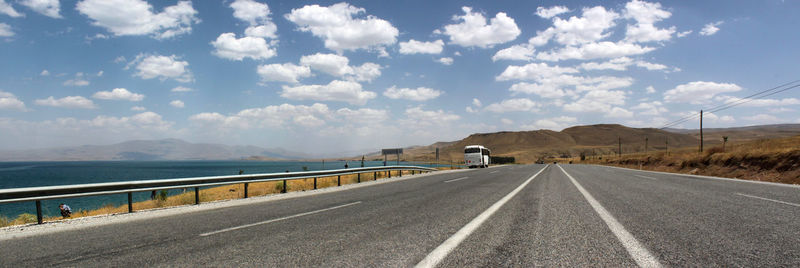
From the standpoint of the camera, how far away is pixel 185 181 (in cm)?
1070

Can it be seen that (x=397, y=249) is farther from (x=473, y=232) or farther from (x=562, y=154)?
(x=562, y=154)

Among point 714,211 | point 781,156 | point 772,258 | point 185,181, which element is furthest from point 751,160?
point 185,181

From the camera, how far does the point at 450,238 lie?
4945 mm

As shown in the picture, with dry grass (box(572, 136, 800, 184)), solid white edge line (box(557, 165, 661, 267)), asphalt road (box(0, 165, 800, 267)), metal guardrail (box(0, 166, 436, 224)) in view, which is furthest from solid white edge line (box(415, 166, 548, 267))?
dry grass (box(572, 136, 800, 184))

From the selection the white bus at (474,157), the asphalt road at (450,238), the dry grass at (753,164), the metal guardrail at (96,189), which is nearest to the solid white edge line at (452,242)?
the asphalt road at (450,238)

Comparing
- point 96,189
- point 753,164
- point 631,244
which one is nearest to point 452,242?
point 631,244

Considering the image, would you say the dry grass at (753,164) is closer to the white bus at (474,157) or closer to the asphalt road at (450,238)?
the asphalt road at (450,238)

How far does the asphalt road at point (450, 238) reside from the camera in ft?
13.2

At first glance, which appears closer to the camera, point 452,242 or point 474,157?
point 452,242

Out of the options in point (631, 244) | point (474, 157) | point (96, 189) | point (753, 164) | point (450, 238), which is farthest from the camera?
point (474, 157)

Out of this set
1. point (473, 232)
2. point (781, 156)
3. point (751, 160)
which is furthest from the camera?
point (751, 160)

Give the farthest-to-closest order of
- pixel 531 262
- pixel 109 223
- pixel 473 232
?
pixel 109 223 < pixel 473 232 < pixel 531 262

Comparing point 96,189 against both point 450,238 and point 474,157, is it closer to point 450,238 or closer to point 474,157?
point 450,238

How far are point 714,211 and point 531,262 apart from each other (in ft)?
18.3
